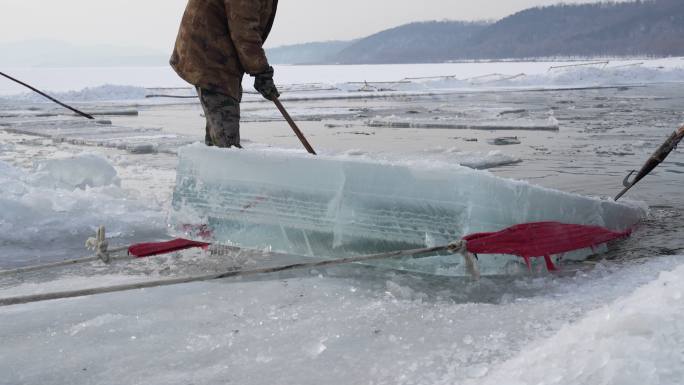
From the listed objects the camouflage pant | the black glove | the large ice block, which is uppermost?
the black glove

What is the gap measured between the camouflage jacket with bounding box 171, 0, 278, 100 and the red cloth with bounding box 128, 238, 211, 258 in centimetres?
104

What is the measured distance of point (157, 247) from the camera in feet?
8.76

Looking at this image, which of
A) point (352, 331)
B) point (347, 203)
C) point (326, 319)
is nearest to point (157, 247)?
point (347, 203)

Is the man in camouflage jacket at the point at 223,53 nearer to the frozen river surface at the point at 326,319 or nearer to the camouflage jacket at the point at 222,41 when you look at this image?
the camouflage jacket at the point at 222,41

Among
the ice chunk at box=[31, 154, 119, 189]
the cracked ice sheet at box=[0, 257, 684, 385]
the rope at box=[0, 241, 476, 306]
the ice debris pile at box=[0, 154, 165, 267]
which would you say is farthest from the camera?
the ice chunk at box=[31, 154, 119, 189]

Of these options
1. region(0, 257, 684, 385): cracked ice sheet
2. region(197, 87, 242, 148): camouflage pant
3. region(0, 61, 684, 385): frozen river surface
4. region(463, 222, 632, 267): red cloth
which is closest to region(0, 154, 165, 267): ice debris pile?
region(0, 61, 684, 385): frozen river surface

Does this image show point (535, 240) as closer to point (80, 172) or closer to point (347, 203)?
point (347, 203)

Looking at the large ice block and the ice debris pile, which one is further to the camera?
the ice debris pile

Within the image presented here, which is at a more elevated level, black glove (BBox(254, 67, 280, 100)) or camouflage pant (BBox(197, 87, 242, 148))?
black glove (BBox(254, 67, 280, 100))

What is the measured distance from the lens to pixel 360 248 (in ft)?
8.90

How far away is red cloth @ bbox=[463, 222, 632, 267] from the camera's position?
96.2 inches

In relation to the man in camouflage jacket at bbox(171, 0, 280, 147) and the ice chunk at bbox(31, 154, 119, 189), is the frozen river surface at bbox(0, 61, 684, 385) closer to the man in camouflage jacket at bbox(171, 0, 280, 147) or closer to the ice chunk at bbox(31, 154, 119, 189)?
the ice chunk at bbox(31, 154, 119, 189)

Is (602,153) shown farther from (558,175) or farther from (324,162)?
(324,162)

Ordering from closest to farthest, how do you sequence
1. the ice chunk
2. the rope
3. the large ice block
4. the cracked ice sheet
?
the cracked ice sheet
the rope
the large ice block
the ice chunk
